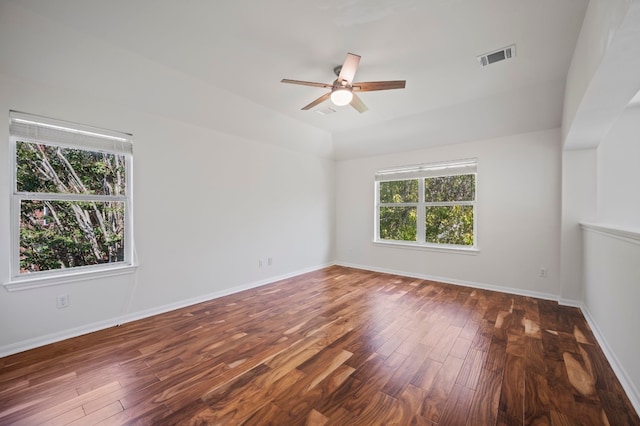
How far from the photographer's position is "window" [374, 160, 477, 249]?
454cm

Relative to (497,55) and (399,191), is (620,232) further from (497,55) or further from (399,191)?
(399,191)

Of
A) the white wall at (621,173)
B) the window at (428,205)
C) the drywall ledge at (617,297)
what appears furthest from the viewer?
the window at (428,205)

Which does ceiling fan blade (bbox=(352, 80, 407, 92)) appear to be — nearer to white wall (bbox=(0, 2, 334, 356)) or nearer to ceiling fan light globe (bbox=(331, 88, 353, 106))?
ceiling fan light globe (bbox=(331, 88, 353, 106))

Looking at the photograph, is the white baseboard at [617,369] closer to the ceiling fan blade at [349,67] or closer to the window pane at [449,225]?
the window pane at [449,225]

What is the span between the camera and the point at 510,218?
4.07 m

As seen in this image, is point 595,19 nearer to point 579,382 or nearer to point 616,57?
point 616,57

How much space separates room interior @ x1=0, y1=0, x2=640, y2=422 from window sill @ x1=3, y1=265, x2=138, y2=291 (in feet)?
0.28

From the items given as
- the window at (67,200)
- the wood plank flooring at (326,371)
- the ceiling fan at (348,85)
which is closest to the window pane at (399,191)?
the wood plank flooring at (326,371)

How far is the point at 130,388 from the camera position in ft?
6.12

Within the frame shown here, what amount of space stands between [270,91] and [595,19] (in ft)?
9.61

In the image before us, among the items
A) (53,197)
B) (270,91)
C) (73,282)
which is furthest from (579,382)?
(53,197)

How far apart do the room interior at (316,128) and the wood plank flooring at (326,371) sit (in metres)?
0.31

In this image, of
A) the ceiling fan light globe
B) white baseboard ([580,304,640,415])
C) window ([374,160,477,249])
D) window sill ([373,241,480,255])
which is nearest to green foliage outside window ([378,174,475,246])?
window ([374,160,477,249])

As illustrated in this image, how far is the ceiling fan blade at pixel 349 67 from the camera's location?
2277 millimetres
